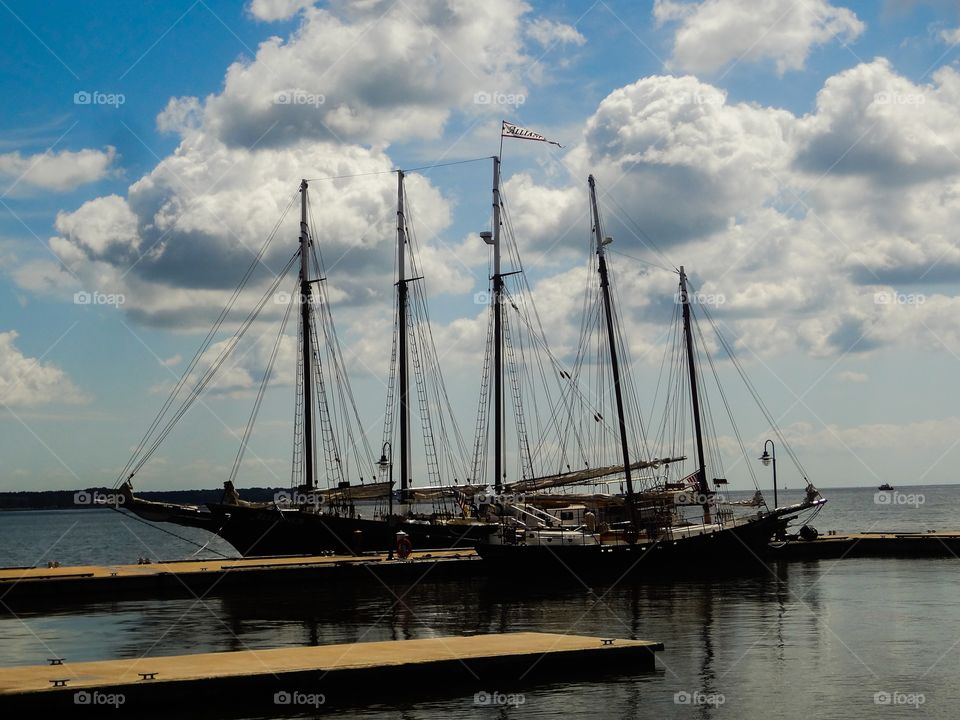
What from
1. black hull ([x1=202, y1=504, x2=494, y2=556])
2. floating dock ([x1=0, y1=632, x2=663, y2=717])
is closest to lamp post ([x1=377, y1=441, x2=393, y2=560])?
black hull ([x1=202, y1=504, x2=494, y2=556])

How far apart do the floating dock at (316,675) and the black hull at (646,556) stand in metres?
29.8

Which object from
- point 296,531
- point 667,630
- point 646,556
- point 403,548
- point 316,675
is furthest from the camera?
point 296,531

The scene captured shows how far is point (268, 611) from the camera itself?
4622 centimetres

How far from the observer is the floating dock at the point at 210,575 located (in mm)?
51906

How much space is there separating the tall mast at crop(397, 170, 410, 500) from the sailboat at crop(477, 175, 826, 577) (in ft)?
21.7

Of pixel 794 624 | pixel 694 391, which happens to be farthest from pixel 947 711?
Answer: pixel 694 391

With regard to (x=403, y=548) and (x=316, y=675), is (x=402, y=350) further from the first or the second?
(x=316, y=675)

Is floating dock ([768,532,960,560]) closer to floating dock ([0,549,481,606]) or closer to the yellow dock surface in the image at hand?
the yellow dock surface

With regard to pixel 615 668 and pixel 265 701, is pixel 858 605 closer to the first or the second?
pixel 615 668

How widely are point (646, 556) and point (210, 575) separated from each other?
81.5 feet

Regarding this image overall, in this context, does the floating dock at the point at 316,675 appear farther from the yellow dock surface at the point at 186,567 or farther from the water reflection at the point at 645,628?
the yellow dock surface at the point at 186,567

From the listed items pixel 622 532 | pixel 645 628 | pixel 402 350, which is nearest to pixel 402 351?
pixel 402 350

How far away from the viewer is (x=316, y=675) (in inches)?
1068

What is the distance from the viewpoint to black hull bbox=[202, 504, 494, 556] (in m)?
72.2
